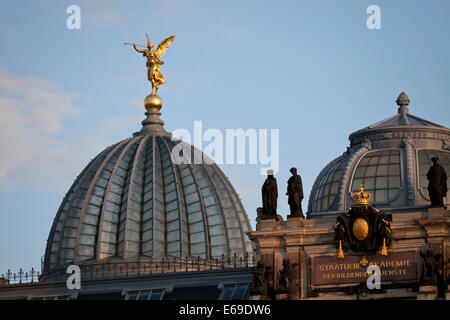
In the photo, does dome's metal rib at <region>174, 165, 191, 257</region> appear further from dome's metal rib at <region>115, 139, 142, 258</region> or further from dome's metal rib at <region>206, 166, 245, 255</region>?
dome's metal rib at <region>115, 139, 142, 258</region>

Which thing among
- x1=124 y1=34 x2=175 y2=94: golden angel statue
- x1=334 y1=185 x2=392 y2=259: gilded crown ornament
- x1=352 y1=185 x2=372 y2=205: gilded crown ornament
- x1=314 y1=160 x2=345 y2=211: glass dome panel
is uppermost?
x1=124 y1=34 x2=175 y2=94: golden angel statue

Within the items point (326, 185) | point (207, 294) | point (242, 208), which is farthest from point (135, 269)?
point (326, 185)

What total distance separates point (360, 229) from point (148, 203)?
178 ft

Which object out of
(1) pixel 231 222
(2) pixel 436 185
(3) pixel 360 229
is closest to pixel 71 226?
(1) pixel 231 222

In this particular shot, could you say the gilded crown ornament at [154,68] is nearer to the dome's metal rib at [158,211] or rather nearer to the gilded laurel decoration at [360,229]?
the dome's metal rib at [158,211]

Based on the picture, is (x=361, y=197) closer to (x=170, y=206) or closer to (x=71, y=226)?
(x=170, y=206)

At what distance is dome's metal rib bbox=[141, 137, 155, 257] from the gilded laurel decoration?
4958 centimetres

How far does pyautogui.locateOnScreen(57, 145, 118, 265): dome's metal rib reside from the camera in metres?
128

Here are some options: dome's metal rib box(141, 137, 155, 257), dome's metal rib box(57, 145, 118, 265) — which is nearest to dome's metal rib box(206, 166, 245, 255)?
dome's metal rib box(141, 137, 155, 257)

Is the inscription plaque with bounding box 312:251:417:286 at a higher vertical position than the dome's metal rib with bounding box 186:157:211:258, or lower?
lower

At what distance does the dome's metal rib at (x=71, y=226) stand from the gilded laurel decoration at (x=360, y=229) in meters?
53.2

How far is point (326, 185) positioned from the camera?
86812mm

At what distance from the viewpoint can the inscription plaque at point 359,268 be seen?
78.2 metres

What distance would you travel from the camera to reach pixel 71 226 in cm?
12938
